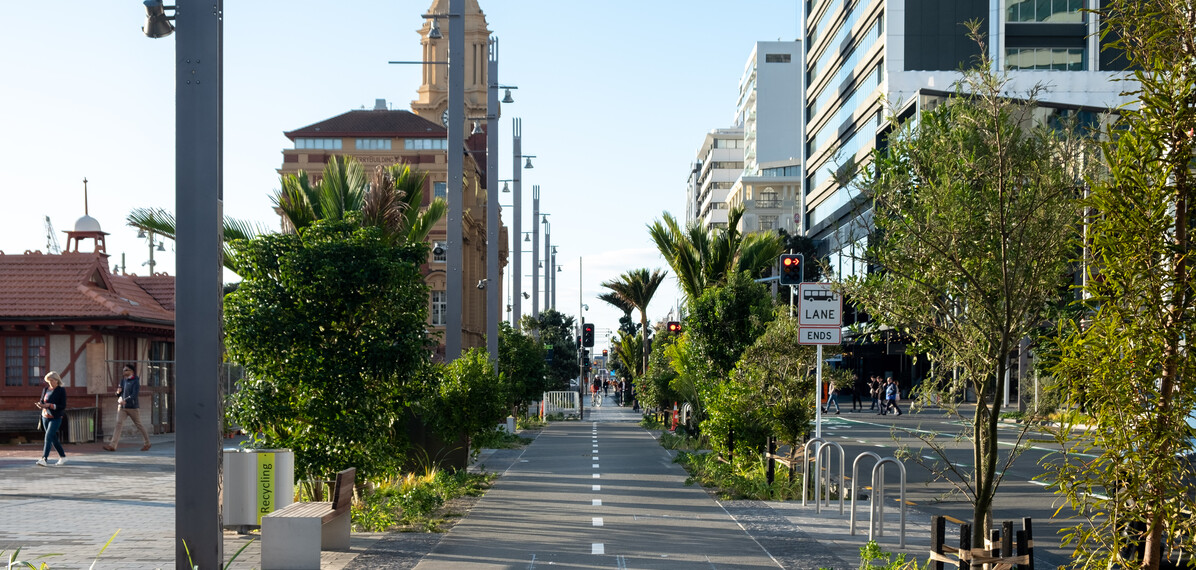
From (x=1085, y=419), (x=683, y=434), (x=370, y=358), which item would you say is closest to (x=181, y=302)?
(x=370, y=358)

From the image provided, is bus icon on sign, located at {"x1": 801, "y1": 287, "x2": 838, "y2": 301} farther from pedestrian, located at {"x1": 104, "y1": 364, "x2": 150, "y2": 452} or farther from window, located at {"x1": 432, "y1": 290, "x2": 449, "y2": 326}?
window, located at {"x1": 432, "y1": 290, "x2": 449, "y2": 326}

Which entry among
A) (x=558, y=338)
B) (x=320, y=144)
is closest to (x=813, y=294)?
(x=558, y=338)

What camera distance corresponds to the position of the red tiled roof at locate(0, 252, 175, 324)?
27.9 metres

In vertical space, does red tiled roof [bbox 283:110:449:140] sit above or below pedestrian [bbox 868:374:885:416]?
above

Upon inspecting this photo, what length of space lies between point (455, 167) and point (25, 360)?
1384cm

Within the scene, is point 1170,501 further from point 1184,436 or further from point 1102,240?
point 1102,240

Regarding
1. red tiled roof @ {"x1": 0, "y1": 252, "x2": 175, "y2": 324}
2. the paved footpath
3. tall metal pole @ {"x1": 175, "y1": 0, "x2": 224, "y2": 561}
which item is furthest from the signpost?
red tiled roof @ {"x1": 0, "y1": 252, "x2": 175, "y2": 324}

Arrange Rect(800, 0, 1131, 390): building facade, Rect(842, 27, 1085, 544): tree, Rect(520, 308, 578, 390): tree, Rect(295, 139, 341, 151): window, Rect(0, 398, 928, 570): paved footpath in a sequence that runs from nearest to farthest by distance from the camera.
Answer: Rect(842, 27, 1085, 544): tree
Rect(0, 398, 928, 570): paved footpath
Rect(800, 0, 1131, 390): building facade
Rect(520, 308, 578, 390): tree
Rect(295, 139, 341, 151): window

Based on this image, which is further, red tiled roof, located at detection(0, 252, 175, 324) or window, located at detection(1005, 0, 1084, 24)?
window, located at detection(1005, 0, 1084, 24)

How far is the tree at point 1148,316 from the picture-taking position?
4.73 metres

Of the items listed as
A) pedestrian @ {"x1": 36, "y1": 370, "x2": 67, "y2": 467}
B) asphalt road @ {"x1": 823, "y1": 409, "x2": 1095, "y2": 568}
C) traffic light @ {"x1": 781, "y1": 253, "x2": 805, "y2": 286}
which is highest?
traffic light @ {"x1": 781, "y1": 253, "x2": 805, "y2": 286}

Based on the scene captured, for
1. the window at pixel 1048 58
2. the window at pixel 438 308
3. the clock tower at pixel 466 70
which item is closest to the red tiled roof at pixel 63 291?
the window at pixel 438 308

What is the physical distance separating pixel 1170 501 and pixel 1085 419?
0.46m

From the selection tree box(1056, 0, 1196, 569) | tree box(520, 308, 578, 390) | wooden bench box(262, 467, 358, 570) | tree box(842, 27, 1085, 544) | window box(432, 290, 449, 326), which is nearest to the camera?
tree box(1056, 0, 1196, 569)
